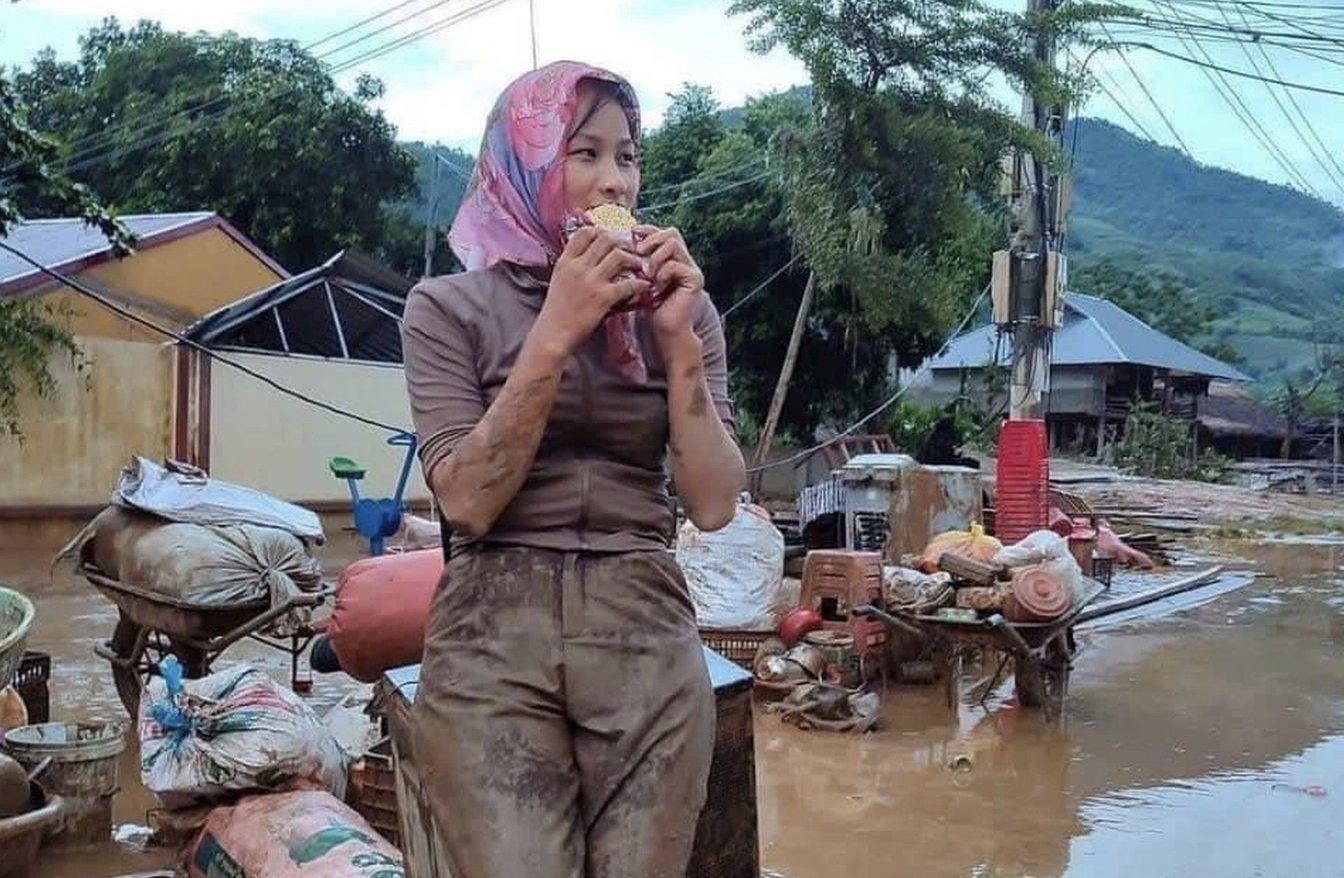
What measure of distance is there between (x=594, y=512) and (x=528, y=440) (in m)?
0.14

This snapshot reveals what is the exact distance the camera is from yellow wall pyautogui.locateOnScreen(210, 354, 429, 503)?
1373 cm

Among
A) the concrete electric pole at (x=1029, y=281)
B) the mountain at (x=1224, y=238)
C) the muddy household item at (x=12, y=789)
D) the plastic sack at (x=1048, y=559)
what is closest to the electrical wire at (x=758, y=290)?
the concrete electric pole at (x=1029, y=281)

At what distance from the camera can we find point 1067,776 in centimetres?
600

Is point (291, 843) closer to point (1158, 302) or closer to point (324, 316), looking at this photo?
point (324, 316)

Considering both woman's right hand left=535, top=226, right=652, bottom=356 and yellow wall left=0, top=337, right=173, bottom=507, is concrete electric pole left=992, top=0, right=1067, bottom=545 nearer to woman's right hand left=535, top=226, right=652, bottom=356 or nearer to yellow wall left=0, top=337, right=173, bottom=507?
yellow wall left=0, top=337, right=173, bottom=507

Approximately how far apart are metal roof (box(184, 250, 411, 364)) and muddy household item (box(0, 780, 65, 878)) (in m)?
8.83

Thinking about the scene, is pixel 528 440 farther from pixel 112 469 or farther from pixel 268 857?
pixel 112 469

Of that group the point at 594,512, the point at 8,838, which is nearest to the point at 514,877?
the point at 594,512

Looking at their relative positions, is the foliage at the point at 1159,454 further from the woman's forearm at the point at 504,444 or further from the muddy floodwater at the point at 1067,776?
the woman's forearm at the point at 504,444

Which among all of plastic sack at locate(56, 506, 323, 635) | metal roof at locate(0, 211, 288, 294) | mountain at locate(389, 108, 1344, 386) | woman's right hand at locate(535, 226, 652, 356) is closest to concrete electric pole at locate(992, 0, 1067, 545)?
plastic sack at locate(56, 506, 323, 635)

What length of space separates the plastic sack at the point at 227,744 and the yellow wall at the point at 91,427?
9.38 meters

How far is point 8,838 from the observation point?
12.0ft

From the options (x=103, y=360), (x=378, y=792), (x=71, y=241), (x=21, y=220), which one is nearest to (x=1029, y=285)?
(x=21, y=220)

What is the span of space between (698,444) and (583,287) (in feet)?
0.82
